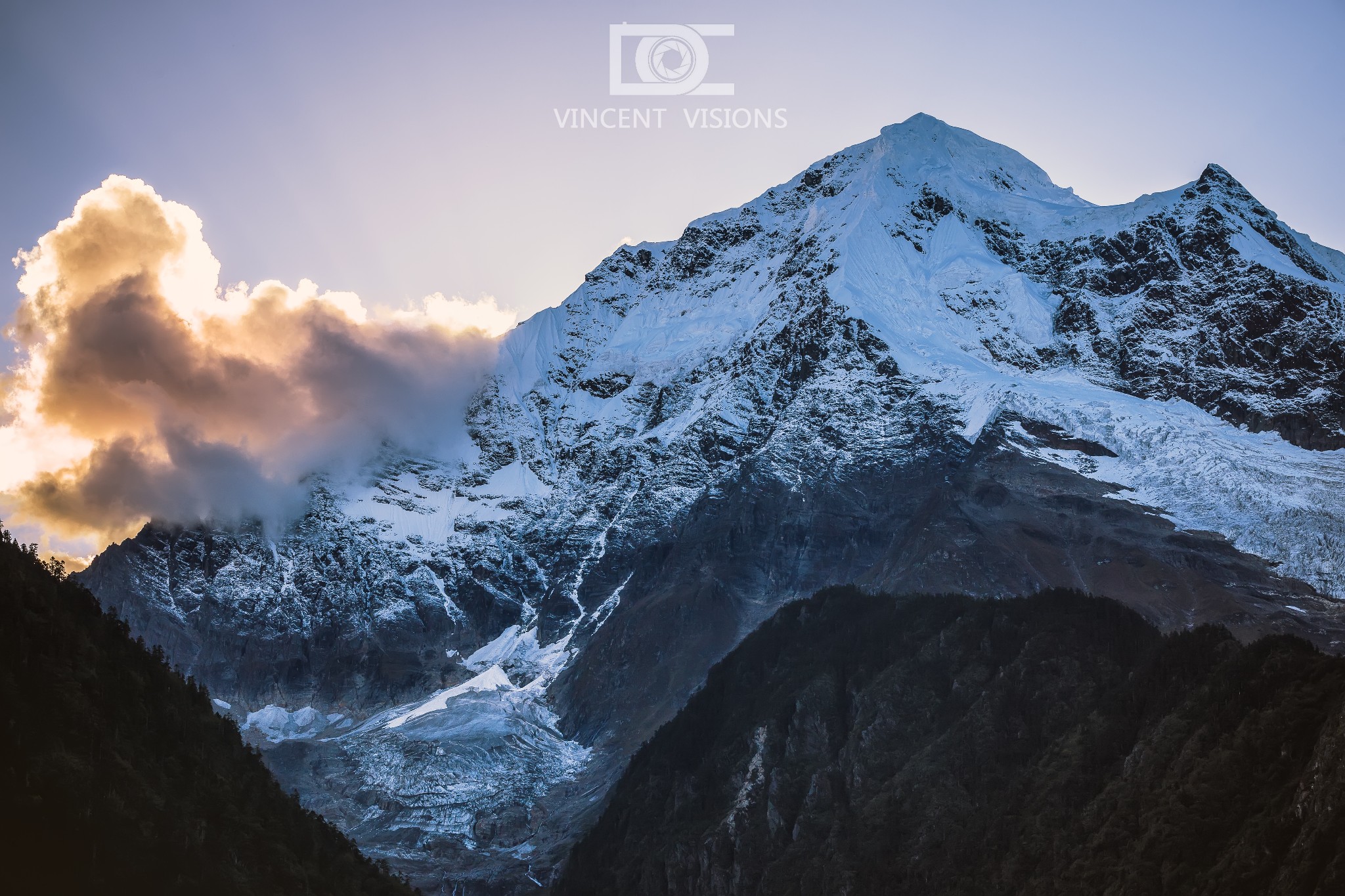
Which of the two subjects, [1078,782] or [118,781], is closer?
[118,781]

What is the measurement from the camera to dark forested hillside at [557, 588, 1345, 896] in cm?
12075

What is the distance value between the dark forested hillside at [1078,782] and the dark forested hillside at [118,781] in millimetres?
60882

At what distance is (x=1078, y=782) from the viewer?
15488 cm

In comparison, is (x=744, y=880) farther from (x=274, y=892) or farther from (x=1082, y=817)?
(x=274, y=892)

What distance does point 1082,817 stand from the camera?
14450 centimetres

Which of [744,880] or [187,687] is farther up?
[187,687]

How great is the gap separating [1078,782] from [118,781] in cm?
10197

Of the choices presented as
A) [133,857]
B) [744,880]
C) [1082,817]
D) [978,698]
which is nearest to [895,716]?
[978,698]

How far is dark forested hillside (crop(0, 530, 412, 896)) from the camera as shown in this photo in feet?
350

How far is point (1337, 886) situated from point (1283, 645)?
5129cm

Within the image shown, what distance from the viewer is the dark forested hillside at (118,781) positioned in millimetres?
106562

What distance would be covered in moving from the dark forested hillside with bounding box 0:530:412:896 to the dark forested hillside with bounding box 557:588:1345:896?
6088 cm

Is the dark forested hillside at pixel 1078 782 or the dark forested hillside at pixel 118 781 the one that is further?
the dark forested hillside at pixel 1078 782

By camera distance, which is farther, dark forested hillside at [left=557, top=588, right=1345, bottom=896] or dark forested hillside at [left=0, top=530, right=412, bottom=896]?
dark forested hillside at [left=557, top=588, right=1345, bottom=896]
